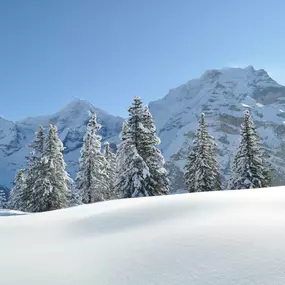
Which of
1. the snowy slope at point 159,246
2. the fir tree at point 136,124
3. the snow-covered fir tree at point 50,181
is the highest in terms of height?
the fir tree at point 136,124

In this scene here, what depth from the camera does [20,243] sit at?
7238mm

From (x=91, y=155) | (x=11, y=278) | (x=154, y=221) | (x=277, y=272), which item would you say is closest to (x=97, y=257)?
(x=11, y=278)

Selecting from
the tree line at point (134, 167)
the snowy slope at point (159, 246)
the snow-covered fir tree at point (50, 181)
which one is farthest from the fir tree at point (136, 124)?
the snowy slope at point (159, 246)

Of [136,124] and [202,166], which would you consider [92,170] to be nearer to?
[136,124]

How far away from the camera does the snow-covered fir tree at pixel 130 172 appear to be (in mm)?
28484

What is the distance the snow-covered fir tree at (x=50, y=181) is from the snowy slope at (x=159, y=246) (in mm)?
25014

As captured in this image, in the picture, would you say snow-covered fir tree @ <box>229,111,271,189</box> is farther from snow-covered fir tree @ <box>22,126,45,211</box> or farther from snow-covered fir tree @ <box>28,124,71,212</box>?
snow-covered fir tree @ <box>22,126,45,211</box>

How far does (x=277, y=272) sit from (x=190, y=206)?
4.07 meters

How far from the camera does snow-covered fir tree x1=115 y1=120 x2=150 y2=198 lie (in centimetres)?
2848

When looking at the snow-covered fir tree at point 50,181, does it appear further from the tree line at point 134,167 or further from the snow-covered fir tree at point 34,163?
the snow-covered fir tree at point 34,163

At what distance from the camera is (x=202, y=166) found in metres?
34.0

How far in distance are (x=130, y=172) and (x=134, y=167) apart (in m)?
0.50

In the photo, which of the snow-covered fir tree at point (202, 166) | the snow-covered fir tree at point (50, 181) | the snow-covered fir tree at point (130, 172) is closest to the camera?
the snow-covered fir tree at point (130, 172)

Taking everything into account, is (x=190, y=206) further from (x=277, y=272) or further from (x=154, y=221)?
(x=277, y=272)
